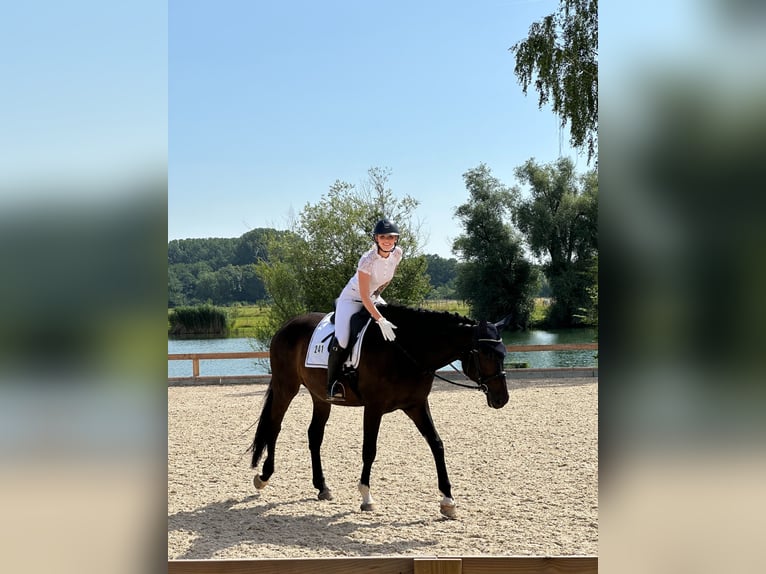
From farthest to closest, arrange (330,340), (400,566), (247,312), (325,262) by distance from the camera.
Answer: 1. (247,312)
2. (325,262)
3. (330,340)
4. (400,566)

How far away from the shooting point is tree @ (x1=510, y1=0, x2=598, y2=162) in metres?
11.4

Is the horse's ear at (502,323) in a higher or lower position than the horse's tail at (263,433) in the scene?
higher

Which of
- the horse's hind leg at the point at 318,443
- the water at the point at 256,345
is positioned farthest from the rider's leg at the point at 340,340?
the water at the point at 256,345

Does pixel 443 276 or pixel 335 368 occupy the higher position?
pixel 443 276

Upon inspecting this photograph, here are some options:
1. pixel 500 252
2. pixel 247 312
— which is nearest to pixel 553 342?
pixel 500 252

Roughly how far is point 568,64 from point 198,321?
46.3 feet

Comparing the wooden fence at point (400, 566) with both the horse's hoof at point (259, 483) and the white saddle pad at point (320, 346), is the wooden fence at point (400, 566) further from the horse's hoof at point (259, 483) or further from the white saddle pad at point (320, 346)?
the horse's hoof at point (259, 483)

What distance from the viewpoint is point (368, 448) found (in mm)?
4402

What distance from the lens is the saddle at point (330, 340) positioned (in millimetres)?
4449

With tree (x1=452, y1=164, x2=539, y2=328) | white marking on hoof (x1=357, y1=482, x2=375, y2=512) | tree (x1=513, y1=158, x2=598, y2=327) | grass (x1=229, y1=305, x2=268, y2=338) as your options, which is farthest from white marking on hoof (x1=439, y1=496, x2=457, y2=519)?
tree (x1=513, y1=158, x2=598, y2=327)

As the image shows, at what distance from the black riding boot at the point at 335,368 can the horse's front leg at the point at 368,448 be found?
23 centimetres

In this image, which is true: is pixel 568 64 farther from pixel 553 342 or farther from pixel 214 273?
pixel 214 273
